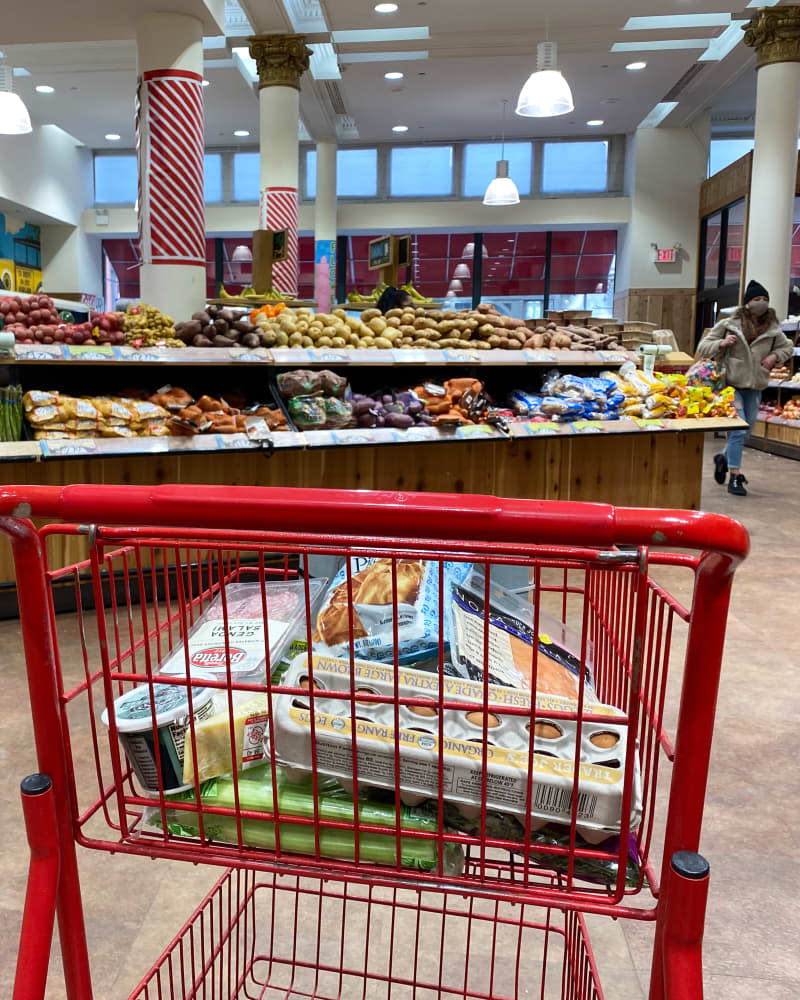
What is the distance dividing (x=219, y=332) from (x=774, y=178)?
8465mm

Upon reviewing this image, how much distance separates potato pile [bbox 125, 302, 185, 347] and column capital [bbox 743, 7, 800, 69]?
29.4ft

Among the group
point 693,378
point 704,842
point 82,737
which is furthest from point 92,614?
point 693,378

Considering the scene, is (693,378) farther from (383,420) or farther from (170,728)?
(170,728)

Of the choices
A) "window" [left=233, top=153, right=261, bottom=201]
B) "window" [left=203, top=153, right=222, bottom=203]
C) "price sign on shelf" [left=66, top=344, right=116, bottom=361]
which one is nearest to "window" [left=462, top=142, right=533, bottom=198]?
"window" [left=233, top=153, right=261, bottom=201]

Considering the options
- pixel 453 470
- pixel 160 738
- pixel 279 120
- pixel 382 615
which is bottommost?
pixel 453 470

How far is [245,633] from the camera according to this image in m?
1.07

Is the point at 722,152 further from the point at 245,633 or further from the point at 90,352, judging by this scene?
the point at 245,633

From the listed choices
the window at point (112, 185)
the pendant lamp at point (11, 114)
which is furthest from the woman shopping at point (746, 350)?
the window at point (112, 185)

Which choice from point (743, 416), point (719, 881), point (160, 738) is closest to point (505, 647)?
point (160, 738)

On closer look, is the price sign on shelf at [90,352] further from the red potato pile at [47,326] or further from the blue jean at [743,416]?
the blue jean at [743,416]

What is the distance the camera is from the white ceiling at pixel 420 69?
8.90m

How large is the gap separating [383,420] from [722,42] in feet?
31.0

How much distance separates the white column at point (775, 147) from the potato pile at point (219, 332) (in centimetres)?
819

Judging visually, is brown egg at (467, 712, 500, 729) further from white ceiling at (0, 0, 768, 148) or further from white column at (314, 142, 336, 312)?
white column at (314, 142, 336, 312)
